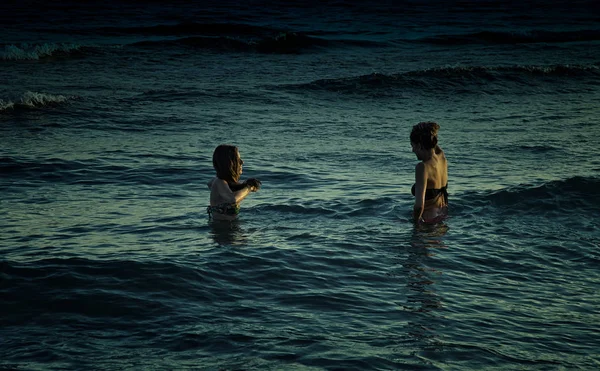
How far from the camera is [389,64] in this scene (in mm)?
25969

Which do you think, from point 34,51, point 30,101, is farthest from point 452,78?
point 34,51

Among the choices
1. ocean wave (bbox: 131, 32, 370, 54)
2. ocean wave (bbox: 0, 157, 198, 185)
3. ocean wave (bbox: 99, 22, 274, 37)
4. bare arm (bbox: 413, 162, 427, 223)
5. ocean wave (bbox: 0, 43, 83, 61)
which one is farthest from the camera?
ocean wave (bbox: 99, 22, 274, 37)

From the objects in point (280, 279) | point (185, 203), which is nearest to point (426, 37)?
point (185, 203)

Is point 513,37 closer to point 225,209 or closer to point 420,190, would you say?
point 420,190

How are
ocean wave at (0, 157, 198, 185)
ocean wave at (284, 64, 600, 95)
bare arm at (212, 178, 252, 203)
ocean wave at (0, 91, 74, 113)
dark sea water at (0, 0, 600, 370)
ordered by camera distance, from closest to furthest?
1. dark sea water at (0, 0, 600, 370)
2. bare arm at (212, 178, 252, 203)
3. ocean wave at (0, 157, 198, 185)
4. ocean wave at (0, 91, 74, 113)
5. ocean wave at (284, 64, 600, 95)

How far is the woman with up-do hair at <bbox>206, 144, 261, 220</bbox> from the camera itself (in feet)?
27.1

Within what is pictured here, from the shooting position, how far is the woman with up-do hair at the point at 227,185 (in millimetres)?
8266

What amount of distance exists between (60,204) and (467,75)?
15904mm

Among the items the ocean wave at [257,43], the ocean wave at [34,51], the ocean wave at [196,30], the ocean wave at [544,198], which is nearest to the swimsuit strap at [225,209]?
the ocean wave at [544,198]

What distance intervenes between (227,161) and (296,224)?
45.1 inches

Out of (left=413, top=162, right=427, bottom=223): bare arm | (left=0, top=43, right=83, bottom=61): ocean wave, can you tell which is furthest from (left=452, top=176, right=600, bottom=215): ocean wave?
(left=0, top=43, right=83, bottom=61): ocean wave

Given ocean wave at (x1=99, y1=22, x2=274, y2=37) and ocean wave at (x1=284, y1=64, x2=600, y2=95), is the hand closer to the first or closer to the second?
ocean wave at (x1=284, y1=64, x2=600, y2=95)

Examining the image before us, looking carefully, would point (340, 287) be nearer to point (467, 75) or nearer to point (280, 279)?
point (280, 279)

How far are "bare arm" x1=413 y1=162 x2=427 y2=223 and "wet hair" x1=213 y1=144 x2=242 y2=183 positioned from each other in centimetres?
192
